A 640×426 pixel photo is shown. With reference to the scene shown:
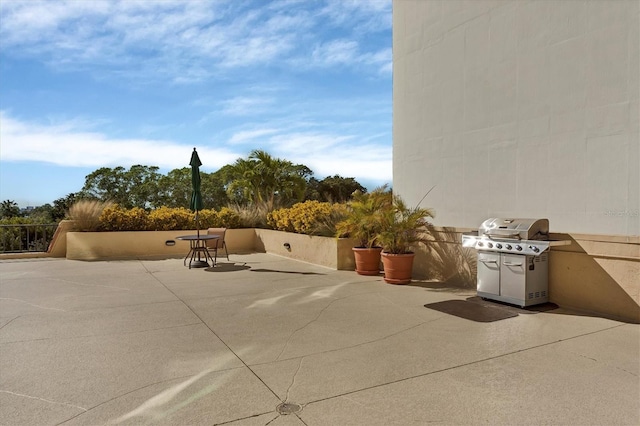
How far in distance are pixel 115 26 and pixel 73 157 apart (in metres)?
11.1

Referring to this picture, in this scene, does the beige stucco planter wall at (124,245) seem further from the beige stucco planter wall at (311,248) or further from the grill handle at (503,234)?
the grill handle at (503,234)

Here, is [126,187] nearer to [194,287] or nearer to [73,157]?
[73,157]

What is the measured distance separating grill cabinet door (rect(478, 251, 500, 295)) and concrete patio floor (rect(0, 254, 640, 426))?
0.58 m

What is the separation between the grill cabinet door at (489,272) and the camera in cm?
622

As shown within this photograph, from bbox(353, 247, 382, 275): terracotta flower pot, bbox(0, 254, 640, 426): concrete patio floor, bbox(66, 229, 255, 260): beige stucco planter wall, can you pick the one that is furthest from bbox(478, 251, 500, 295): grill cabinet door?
bbox(66, 229, 255, 260): beige stucco planter wall

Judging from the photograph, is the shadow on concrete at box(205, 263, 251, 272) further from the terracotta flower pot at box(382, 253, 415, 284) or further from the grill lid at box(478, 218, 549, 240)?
the grill lid at box(478, 218, 549, 240)

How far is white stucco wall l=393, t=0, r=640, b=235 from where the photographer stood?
5.52 metres

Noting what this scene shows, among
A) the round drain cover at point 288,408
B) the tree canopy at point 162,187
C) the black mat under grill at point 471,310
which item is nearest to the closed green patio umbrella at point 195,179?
the black mat under grill at point 471,310

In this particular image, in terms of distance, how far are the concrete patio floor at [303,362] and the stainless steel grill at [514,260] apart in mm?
470

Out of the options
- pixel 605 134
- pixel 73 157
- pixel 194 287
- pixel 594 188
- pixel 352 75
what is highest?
pixel 352 75

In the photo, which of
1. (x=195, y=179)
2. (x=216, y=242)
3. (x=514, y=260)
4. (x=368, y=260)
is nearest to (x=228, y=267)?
(x=216, y=242)

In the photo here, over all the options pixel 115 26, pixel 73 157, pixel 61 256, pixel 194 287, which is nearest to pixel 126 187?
pixel 73 157

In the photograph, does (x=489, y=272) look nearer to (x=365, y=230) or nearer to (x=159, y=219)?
(x=365, y=230)

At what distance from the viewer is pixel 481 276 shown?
21.3ft
